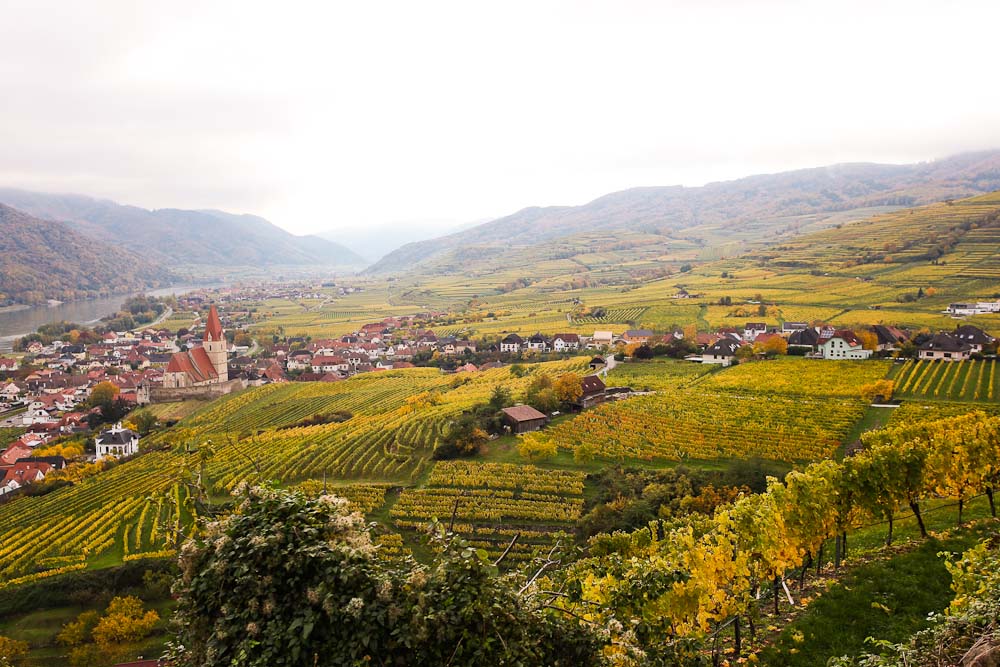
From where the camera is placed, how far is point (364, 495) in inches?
1198

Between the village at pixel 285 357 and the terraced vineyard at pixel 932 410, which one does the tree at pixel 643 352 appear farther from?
the terraced vineyard at pixel 932 410

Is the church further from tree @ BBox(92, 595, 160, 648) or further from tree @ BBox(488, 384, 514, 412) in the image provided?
tree @ BBox(92, 595, 160, 648)

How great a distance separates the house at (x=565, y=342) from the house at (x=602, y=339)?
201cm

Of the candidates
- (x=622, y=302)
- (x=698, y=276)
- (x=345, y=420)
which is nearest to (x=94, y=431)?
(x=345, y=420)

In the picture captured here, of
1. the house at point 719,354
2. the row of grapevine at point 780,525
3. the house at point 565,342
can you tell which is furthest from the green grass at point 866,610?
the house at point 565,342

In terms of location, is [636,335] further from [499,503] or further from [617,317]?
[499,503]

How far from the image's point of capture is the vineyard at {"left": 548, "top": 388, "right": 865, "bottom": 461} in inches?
1232

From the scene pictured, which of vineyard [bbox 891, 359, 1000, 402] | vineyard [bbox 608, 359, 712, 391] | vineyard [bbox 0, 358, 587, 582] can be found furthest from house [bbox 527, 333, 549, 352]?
vineyard [bbox 891, 359, 1000, 402]

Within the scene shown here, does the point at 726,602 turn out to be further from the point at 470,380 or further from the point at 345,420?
the point at 470,380

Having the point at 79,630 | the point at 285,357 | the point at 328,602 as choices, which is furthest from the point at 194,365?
the point at 328,602

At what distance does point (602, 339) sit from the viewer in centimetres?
7744

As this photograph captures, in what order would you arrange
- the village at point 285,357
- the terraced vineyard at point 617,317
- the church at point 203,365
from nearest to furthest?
the village at point 285,357
the church at point 203,365
the terraced vineyard at point 617,317

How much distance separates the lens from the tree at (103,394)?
57.8m

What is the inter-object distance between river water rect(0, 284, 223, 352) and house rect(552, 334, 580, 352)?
88.8 meters
